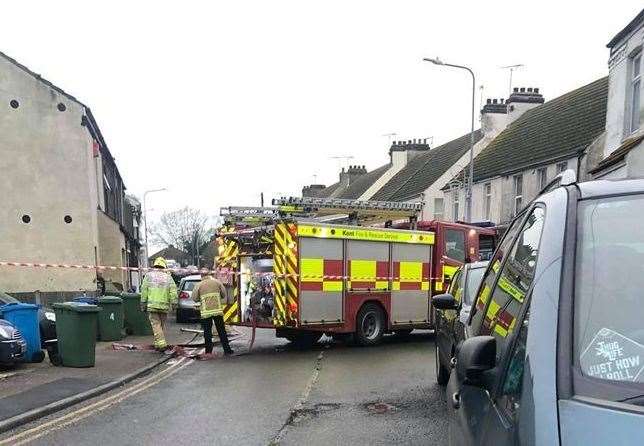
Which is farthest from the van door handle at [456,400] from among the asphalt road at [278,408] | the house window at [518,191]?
the house window at [518,191]

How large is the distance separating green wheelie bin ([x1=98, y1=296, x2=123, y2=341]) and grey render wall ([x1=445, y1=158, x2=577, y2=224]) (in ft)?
43.2

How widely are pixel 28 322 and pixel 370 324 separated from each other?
6459 millimetres

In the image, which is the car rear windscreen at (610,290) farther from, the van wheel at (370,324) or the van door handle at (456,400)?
the van wheel at (370,324)

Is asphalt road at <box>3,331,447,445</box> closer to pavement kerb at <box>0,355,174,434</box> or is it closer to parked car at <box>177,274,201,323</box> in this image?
pavement kerb at <box>0,355,174,434</box>

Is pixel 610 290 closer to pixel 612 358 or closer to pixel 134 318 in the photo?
pixel 612 358

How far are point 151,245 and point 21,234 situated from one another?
79.7 meters

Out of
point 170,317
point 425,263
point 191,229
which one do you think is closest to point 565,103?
point 425,263

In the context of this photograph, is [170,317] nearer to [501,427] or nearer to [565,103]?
[565,103]

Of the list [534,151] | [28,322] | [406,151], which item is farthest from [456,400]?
[406,151]

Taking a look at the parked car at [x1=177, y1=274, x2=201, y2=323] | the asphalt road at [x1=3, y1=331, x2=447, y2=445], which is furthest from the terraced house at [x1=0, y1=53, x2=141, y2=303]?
the asphalt road at [x1=3, y1=331, x2=447, y2=445]

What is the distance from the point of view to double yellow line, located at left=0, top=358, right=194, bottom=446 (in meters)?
5.73

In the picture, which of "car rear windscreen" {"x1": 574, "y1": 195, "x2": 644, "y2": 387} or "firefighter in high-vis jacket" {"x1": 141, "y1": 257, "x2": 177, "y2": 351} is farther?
"firefighter in high-vis jacket" {"x1": 141, "y1": 257, "x2": 177, "y2": 351}

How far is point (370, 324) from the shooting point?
12398 millimetres

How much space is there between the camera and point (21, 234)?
2062 cm
